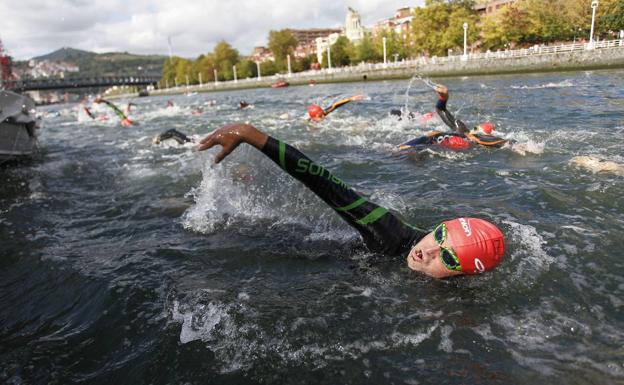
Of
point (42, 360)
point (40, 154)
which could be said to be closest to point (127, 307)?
point (42, 360)

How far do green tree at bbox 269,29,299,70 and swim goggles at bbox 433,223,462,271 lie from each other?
389 feet

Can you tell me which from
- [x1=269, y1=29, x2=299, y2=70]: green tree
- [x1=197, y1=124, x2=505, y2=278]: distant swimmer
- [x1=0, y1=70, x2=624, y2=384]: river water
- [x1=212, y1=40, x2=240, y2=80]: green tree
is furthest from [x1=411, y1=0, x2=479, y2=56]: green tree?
[x1=212, y1=40, x2=240, y2=80]: green tree

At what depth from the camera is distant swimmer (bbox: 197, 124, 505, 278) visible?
3.78 meters

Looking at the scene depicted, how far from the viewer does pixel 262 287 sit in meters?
4.49

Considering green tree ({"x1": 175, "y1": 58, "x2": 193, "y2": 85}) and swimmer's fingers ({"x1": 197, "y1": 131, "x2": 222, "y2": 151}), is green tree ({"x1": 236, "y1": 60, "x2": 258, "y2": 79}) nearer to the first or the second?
green tree ({"x1": 175, "y1": 58, "x2": 193, "y2": 85})

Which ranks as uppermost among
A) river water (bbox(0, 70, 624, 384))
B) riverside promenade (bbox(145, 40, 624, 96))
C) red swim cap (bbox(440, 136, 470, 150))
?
riverside promenade (bbox(145, 40, 624, 96))

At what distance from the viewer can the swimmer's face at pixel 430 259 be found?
3898mm

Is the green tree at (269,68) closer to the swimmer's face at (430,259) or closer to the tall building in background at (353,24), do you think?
the tall building in background at (353,24)

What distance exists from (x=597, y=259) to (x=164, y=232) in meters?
5.87

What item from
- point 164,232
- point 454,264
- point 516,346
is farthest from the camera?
point 164,232

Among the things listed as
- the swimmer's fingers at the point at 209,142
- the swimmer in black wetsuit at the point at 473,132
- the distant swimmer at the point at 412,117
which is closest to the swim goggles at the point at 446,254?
the swimmer's fingers at the point at 209,142

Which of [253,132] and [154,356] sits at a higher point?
[253,132]

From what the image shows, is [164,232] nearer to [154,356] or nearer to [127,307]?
[127,307]

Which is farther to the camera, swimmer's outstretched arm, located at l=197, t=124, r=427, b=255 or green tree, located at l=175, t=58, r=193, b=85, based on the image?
green tree, located at l=175, t=58, r=193, b=85
